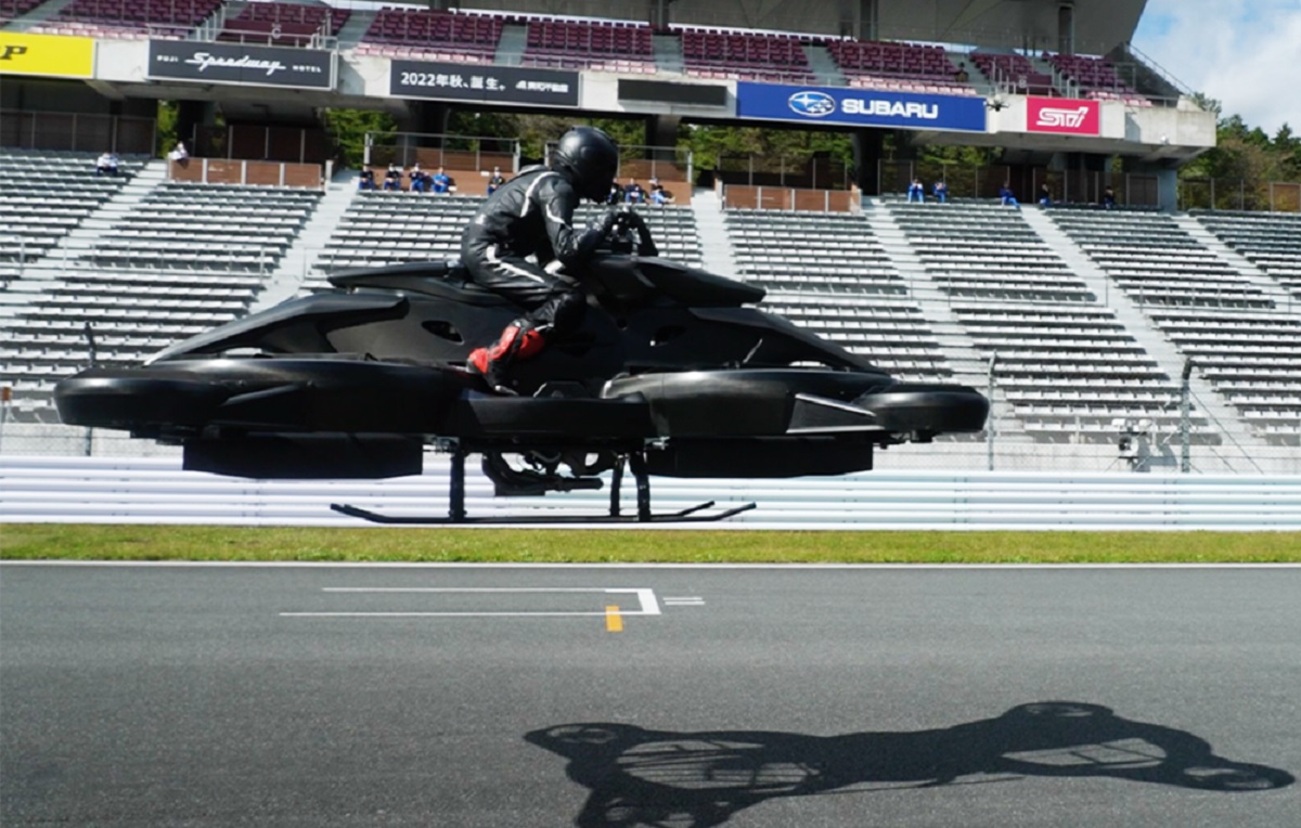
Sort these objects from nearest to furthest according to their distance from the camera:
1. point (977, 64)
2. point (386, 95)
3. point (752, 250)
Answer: point (752, 250) → point (386, 95) → point (977, 64)

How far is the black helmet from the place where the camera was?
3775mm

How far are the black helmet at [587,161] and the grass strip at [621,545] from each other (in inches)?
357

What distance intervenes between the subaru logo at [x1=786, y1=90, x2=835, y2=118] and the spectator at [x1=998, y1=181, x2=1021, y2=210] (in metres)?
5.41

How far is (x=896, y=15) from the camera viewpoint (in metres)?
35.3

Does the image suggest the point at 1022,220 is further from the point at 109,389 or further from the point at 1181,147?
the point at 109,389

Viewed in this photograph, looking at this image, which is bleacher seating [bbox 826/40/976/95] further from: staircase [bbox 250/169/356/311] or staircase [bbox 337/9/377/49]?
staircase [bbox 250/169/356/311]

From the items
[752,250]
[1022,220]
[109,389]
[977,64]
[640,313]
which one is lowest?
[109,389]

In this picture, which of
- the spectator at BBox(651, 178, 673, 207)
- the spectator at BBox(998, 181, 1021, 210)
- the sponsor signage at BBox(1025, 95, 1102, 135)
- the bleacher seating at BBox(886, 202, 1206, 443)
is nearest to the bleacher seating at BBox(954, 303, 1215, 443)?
the bleacher seating at BBox(886, 202, 1206, 443)

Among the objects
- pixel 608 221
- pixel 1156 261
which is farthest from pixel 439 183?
pixel 608 221

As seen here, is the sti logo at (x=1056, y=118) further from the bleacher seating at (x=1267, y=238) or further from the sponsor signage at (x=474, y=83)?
the sponsor signage at (x=474, y=83)

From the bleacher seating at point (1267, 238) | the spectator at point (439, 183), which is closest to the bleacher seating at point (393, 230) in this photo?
the spectator at point (439, 183)

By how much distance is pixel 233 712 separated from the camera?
6.00 meters

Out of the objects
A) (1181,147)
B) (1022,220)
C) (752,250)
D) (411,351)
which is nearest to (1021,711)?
(411,351)

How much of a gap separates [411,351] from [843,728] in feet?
11.1
